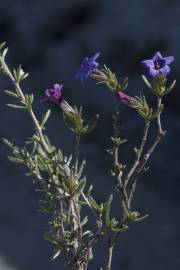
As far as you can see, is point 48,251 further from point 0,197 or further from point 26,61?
point 26,61

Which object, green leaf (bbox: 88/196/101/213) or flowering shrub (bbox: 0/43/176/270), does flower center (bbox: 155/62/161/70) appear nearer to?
flowering shrub (bbox: 0/43/176/270)

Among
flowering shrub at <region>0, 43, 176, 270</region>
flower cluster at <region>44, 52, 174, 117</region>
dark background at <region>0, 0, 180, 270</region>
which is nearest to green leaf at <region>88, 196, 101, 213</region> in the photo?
flowering shrub at <region>0, 43, 176, 270</region>

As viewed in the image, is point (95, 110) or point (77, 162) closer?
point (77, 162)

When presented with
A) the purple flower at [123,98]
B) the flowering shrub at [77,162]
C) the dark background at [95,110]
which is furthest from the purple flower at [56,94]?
the dark background at [95,110]

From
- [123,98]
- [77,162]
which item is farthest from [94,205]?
[123,98]

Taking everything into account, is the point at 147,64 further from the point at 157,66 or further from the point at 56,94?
the point at 56,94

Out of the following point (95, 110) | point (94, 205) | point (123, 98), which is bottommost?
point (95, 110)

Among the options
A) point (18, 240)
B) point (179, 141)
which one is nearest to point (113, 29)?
point (179, 141)

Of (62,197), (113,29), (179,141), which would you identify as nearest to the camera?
(62,197)
